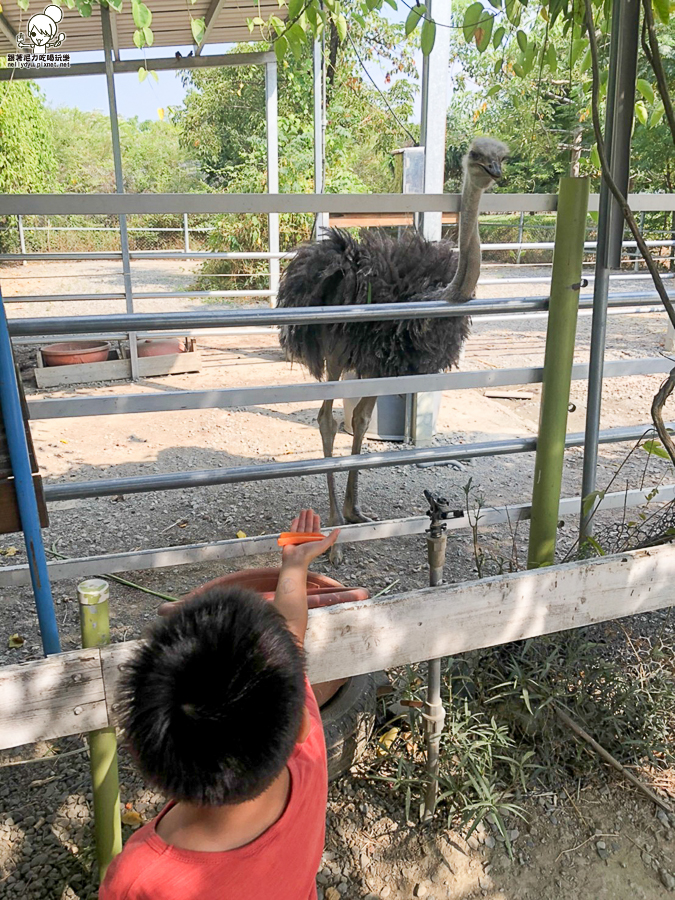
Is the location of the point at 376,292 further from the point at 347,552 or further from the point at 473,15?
the point at 473,15

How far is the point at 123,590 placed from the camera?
3168 millimetres

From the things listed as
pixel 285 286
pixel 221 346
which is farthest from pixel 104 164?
pixel 285 286

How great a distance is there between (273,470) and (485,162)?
1311mm

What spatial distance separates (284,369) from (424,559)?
4.12 m

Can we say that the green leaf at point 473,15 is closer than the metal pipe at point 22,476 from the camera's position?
No

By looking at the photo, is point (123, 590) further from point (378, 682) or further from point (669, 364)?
point (669, 364)

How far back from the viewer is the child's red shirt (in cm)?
98

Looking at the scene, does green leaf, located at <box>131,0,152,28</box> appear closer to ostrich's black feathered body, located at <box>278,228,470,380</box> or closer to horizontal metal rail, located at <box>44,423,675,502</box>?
ostrich's black feathered body, located at <box>278,228,470,380</box>

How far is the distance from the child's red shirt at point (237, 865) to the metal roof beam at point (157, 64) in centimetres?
684

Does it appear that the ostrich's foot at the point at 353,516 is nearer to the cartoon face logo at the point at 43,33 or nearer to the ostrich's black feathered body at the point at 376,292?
the ostrich's black feathered body at the point at 376,292

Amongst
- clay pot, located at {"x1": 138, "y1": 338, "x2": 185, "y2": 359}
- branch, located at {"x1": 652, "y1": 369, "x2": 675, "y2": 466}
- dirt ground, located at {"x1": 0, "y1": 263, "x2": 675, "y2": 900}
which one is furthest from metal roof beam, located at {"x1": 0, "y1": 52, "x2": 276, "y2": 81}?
branch, located at {"x1": 652, "y1": 369, "x2": 675, "y2": 466}

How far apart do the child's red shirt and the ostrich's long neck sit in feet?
6.48

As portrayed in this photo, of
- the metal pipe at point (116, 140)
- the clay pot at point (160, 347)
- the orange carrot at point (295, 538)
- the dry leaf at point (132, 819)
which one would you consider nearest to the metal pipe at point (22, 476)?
the orange carrot at point (295, 538)

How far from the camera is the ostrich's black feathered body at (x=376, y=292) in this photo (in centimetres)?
347
